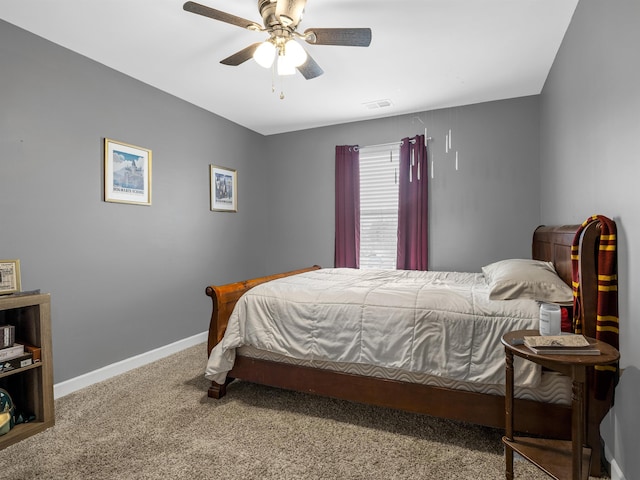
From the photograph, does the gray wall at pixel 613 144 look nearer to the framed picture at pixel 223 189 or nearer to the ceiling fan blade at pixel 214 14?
the ceiling fan blade at pixel 214 14

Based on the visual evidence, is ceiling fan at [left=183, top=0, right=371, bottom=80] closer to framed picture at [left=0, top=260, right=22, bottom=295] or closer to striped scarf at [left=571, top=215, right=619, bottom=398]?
striped scarf at [left=571, top=215, right=619, bottom=398]

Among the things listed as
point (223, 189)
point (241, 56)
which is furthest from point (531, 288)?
point (223, 189)

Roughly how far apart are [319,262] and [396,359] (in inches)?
109

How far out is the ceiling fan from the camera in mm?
1875

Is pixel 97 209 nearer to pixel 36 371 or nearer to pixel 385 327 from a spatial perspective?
pixel 36 371

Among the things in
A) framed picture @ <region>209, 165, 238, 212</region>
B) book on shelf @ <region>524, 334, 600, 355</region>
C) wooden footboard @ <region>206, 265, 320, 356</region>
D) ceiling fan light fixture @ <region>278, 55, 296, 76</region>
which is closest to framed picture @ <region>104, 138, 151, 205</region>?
framed picture @ <region>209, 165, 238, 212</region>

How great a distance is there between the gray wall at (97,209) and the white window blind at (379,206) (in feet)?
5.86

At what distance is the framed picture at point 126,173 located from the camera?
2966 millimetres

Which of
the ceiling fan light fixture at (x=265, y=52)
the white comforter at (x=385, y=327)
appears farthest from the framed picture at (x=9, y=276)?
the ceiling fan light fixture at (x=265, y=52)

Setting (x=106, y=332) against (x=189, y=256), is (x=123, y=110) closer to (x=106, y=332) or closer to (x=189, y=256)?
(x=189, y=256)

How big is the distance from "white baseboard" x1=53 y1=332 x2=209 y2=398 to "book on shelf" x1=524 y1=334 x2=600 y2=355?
3.06 metres

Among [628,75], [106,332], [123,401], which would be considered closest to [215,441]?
[123,401]

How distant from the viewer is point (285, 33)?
6.84 feet

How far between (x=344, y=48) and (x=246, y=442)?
275 centimetres
